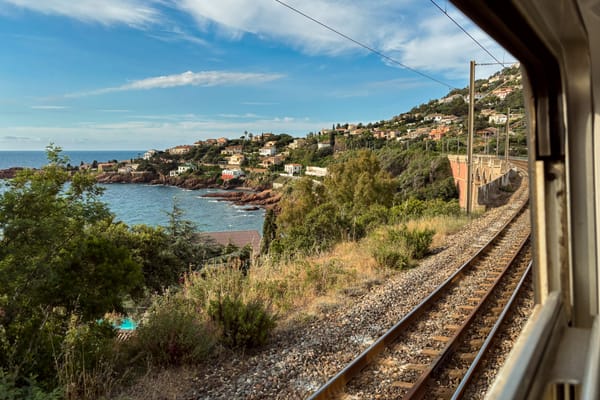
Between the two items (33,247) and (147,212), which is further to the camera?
(147,212)

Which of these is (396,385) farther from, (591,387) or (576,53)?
(576,53)

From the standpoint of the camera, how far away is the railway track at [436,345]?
3799 millimetres

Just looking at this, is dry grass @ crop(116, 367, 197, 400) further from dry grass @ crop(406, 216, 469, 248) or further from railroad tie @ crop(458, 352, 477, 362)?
dry grass @ crop(406, 216, 469, 248)

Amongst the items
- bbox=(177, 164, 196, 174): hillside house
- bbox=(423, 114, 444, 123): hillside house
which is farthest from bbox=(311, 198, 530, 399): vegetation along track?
bbox=(423, 114, 444, 123): hillside house

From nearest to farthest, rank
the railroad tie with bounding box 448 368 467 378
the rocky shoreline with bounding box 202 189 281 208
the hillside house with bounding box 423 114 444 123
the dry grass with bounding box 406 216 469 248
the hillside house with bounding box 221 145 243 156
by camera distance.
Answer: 1. the railroad tie with bounding box 448 368 467 378
2. the dry grass with bounding box 406 216 469 248
3. the rocky shoreline with bounding box 202 189 281 208
4. the hillside house with bounding box 423 114 444 123
5. the hillside house with bounding box 221 145 243 156

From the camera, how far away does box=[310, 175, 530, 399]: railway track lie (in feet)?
12.5

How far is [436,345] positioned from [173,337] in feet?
10.1

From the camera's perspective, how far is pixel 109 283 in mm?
4527

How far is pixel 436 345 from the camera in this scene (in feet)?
15.6

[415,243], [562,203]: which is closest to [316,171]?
[415,243]

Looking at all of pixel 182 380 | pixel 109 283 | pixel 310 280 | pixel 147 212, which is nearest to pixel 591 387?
pixel 182 380

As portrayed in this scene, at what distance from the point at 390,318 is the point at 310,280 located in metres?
2.06

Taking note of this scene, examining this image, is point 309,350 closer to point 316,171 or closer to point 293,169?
point 316,171

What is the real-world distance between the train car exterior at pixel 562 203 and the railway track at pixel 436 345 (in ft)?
5.17
